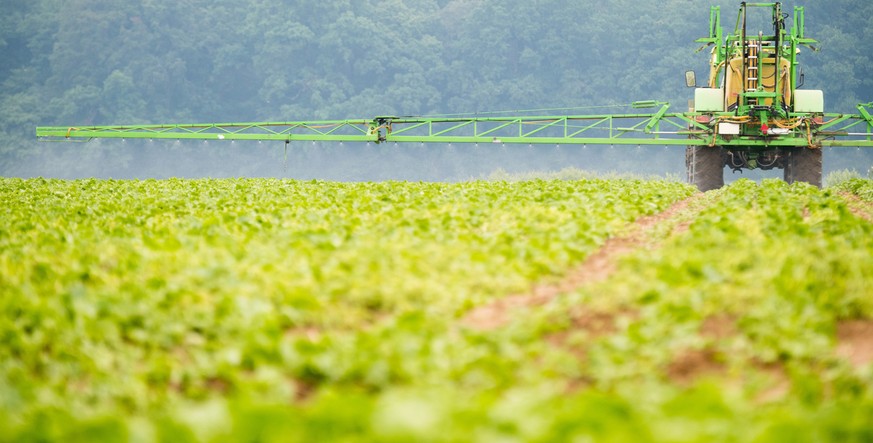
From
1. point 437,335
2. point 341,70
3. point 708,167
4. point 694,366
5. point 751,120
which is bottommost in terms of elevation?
point 694,366

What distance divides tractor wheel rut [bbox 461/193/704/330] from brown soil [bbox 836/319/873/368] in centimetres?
164

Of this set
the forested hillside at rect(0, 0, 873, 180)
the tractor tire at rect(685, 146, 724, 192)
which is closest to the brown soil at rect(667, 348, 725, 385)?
the tractor tire at rect(685, 146, 724, 192)

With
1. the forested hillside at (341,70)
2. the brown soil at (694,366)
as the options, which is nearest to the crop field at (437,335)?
the brown soil at (694,366)

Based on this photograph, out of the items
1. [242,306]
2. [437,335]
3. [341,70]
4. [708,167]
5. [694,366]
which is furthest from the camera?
[341,70]

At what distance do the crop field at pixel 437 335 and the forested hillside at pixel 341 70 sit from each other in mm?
58308

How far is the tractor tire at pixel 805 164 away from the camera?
1011 inches

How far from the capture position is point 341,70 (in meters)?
69.2

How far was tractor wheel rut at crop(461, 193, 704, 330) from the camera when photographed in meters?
6.47

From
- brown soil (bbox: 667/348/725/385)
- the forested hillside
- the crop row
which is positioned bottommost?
brown soil (bbox: 667/348/725/385)

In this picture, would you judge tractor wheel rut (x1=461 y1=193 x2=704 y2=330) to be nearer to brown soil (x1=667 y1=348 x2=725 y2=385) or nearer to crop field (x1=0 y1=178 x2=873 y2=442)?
crop field (x1=0 y1=178 x2=873 y2=442)

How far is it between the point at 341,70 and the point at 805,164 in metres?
46.9

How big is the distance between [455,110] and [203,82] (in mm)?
16993

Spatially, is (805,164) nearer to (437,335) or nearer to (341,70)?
(437,335)

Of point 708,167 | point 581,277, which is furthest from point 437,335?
point 708,167
